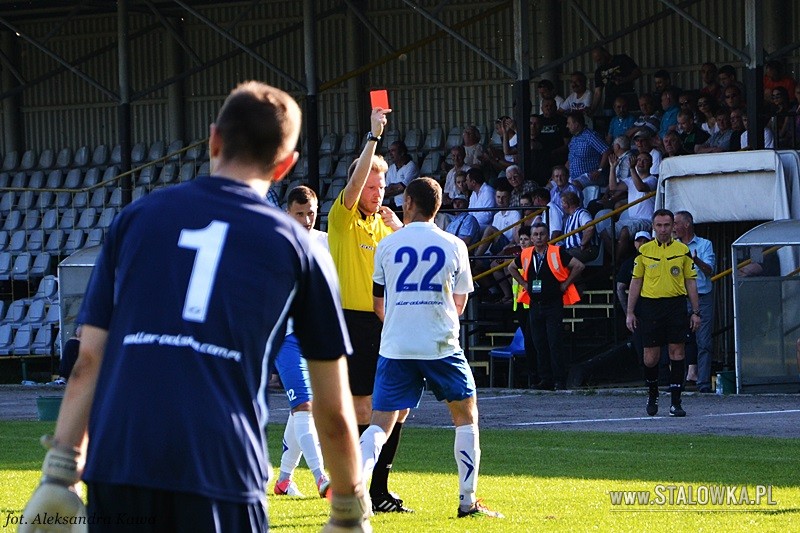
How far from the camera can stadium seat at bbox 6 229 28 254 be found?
1139 inches

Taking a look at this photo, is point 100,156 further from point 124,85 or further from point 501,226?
point 501,226

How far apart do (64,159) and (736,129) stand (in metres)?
17.1

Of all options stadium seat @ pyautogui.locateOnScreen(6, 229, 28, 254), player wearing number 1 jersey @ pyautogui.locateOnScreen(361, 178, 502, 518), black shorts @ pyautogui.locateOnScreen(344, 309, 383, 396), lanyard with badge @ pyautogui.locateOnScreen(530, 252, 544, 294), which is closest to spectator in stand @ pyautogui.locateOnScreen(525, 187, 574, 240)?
lanyard with badge @ pyautogui.locateOnScreen(530, 252, 544, 294)

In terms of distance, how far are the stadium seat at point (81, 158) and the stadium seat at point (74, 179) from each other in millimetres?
399

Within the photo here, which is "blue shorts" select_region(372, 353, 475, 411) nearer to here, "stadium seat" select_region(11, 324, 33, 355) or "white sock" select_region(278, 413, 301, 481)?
"white sock" select_region(278, 413, 301, 481)

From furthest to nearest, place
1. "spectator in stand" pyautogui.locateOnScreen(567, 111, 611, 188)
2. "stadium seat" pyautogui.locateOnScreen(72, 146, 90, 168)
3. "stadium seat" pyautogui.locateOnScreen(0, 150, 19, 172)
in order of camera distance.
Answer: "stadium seat" pyautogui.locateOnScreen(0, 150, 19, 172), "stadium seat" pyautogui.locateOnScreen(72, 146, 90, 168), "spectator in stand" pyautogui.locateOnScreen(567, 111, 611, 188)

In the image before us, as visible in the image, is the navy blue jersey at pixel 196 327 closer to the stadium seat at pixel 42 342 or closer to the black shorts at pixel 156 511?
the black shorts at pixel 156 511

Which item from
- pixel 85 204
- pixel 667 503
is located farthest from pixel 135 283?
pixel 85 204

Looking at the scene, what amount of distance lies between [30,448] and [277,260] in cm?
1032

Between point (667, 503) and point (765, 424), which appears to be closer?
point (667, 503)

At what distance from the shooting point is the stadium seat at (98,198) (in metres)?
29.7

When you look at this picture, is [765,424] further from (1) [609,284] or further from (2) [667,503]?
(1) [609,284]

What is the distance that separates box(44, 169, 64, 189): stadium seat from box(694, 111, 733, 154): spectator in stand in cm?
1597

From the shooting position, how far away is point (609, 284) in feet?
67.9
